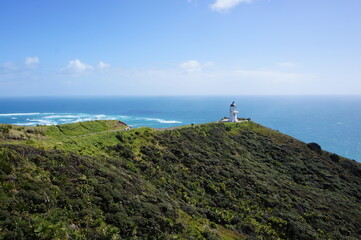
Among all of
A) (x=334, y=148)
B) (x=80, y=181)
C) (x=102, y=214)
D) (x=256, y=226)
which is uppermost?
(x=80, y=181)

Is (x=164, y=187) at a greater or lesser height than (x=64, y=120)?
greater

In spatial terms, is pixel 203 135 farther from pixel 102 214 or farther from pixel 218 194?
pixel 102 214

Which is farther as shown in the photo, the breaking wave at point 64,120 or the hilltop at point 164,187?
the breaking wave at point 64,120

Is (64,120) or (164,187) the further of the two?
(64,120)

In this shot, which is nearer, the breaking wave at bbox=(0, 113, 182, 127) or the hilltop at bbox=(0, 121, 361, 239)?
the hilltop at bbox=(0, 121, 361, 239)

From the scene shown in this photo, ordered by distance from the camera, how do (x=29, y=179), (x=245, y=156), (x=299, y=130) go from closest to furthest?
1. (x=29, y=179)
2. (x=245, y=156)
3. (x=299, y=130)

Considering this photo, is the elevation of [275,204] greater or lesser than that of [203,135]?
lesser

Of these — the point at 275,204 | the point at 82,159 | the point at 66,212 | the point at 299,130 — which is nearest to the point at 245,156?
the point at 275,204

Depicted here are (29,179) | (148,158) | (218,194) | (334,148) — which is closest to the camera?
(29,179)
